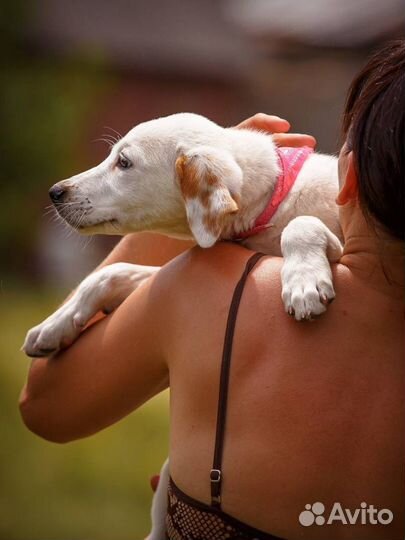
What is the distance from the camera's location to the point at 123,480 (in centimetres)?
582

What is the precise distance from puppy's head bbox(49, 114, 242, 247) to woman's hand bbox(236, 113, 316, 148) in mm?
120

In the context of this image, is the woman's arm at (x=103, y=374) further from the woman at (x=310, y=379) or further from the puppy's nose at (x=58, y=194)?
the puppy's nose at (x=58, y=194)

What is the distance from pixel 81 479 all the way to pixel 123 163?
3454 millimetres

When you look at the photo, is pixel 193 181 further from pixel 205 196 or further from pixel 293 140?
pixel 293 140

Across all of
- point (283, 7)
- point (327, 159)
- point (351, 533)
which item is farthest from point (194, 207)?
point (283, 7)

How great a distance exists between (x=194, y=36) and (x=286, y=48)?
3.16 m

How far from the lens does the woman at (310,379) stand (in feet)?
6.02

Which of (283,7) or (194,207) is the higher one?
(194,207)

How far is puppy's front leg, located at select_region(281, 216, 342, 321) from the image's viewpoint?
1.87 meters

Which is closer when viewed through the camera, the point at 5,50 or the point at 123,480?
the point at 123,480

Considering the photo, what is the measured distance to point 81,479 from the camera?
5.84 metres

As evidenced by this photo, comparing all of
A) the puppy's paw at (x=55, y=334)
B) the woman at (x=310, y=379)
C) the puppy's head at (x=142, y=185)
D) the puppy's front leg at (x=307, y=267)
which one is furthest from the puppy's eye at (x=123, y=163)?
the woman at (x=310, y=379)

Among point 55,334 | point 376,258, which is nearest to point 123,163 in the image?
point 55,334

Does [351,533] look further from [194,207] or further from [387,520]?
[194,207]
